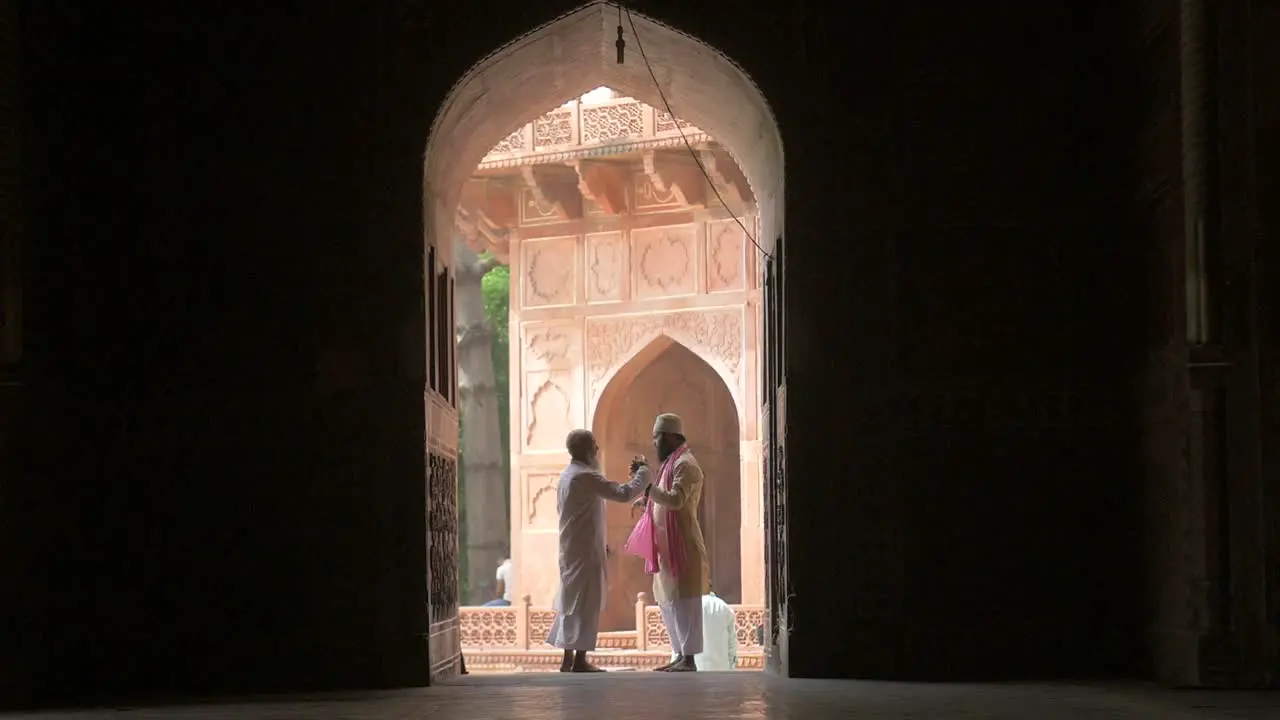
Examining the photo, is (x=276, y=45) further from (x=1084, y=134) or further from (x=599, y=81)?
(x=1084, y=134)

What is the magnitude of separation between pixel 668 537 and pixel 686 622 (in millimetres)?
559

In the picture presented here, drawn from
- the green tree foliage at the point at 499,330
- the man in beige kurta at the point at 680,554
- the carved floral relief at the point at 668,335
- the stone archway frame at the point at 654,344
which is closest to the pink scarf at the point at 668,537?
the man in beige kurta at the point at 680,554

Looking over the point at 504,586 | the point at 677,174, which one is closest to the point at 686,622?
the point at 677,174

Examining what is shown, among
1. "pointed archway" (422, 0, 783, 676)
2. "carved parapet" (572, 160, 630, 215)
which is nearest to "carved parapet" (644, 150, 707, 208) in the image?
"carved parapet" (572, 160, 630, 215)

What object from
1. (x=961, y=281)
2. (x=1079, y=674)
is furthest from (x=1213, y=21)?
(x=1079, y=674)

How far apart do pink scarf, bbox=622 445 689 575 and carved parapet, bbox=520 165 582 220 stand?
20.6ft

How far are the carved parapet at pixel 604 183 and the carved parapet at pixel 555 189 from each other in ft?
0.50

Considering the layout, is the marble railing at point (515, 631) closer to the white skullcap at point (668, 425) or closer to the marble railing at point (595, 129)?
the marble railing at point (595, 129)

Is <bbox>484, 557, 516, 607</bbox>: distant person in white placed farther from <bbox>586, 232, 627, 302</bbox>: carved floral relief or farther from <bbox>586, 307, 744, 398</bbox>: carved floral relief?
<bbox>586, 232, 627, 302</bbox>: carved floral relief

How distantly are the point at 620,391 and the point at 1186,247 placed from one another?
33.0 ft

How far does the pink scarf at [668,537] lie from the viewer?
9.45 m

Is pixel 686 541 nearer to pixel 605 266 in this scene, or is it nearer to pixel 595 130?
pixel 595 130

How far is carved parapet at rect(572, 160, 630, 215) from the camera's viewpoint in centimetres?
1495

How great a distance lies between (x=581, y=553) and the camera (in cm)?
924
